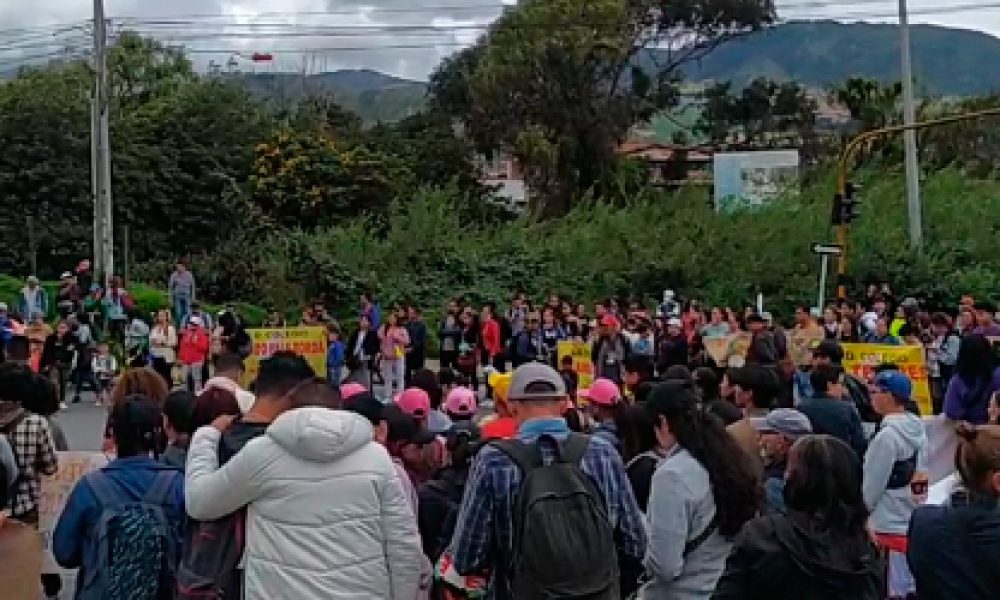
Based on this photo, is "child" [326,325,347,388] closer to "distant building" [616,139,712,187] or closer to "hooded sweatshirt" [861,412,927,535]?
"hooded sweatshirt" [861,412,927,535]

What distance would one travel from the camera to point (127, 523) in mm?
5668

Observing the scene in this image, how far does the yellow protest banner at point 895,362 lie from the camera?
50.7ft

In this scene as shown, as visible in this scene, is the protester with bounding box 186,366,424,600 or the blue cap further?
the blue cap

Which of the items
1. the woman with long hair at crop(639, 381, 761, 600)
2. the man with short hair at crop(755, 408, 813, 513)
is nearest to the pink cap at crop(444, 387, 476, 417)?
the man with short hair at crop(755, 408, 813, 513)

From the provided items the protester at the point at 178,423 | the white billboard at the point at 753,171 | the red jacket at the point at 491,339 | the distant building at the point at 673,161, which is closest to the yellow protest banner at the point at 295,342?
the red jacket at the point at 491,339

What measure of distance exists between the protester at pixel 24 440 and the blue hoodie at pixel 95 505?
199 centimetres

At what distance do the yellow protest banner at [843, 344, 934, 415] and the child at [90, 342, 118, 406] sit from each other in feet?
40.4

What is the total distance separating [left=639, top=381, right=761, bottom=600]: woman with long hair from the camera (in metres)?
5.77

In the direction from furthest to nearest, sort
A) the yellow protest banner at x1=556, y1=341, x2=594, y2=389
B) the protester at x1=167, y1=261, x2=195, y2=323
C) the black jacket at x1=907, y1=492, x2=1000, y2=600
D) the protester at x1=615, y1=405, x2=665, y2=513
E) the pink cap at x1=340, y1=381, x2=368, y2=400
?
the protester at x1=167, y1=261, x2=195, y2=323, the yellow protest banner at x1=556, y1=341, x2=594, y2=389, the pink cap at x1=340, y1=381, x2=368, y2=400, the protester at x1=615, y1=405, x2=665, y2=513, the black jacket at x1=907, y1=492, x2=1000, y2=600

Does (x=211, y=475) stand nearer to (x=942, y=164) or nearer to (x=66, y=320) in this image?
(x=66, y=320)

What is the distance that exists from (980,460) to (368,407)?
306 centimetres

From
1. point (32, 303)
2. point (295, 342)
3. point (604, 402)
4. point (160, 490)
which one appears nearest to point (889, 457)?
point (604, 402)

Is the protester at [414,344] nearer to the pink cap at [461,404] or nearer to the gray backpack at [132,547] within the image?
the pink cap at [461,404]

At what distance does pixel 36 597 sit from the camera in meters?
5.00
